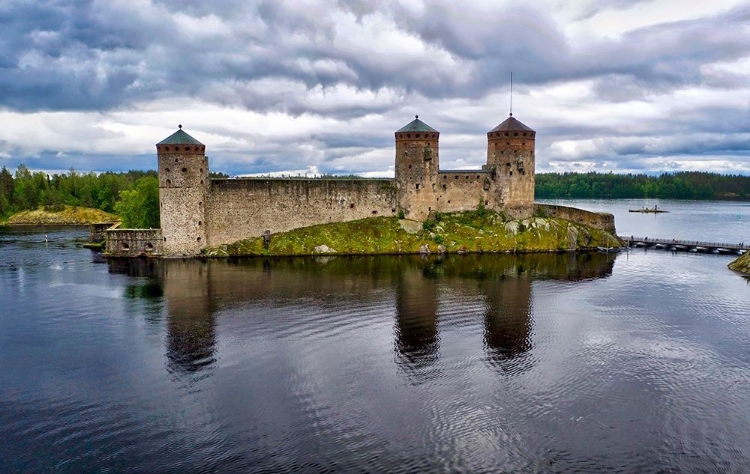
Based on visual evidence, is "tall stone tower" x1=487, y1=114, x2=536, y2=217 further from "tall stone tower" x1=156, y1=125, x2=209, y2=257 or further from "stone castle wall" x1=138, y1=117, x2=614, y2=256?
"tall stone tower" x1=156, y1=125, x2=209, y2=257

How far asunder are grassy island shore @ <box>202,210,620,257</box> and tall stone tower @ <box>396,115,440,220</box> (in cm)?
192

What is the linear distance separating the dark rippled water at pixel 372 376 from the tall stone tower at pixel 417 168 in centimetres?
2041

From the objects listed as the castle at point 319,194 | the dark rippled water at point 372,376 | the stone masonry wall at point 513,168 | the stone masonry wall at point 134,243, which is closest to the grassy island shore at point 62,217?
the stone masonry wall at point 134,243

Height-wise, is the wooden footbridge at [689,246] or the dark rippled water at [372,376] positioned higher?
the wooden footbridge at [689,246]

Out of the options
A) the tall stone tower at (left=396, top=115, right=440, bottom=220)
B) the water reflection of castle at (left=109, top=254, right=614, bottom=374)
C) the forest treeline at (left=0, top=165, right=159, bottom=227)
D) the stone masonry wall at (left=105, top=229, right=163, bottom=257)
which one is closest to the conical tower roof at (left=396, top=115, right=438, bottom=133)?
the tall stone tower at (left=396, top=115, right=440, bottom=220)

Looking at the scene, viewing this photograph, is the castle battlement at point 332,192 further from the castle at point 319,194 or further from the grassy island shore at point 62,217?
the grassy island shore at point 62,217

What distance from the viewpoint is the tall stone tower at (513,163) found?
211ft

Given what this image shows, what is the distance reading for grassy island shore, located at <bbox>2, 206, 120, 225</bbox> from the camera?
120312mm

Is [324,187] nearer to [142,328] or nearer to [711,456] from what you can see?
[142,328]

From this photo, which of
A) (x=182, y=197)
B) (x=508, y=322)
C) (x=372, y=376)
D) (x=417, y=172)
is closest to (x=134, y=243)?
(x=182, y=197)

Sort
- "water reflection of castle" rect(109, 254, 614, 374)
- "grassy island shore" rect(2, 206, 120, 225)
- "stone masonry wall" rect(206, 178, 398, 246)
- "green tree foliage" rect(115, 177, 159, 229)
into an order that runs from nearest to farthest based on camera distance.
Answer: "water reflection of castle" rect(109, 254, 614, 374) → "stone masonry wall" rect(206, 178, 398, 246) → "green tree foliage" rect(115, 177, 159, 229) → "grassy island shore" rect(2, 206, 120, 225)

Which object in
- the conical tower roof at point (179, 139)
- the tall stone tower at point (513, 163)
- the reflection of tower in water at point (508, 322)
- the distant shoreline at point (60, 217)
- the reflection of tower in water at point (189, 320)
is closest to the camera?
the reflection of tower in water at point (189, 320)

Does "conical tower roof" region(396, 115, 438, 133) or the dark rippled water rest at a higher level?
"conical tower roof" region(396, 115, 438, 133)

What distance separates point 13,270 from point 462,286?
41333 mm
